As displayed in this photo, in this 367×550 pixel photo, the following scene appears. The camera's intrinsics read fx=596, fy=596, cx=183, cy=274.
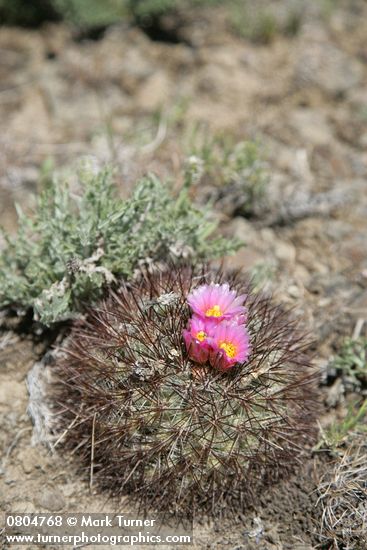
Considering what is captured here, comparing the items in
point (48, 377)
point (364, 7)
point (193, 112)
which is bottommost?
point (48, 377)

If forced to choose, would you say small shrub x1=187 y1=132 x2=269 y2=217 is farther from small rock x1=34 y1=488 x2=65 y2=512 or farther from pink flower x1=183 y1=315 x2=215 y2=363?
small rock x1=34 y1=488 x2=65 y2=512

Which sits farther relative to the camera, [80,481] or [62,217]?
[62,217]

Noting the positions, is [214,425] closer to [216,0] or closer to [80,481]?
[80,481]

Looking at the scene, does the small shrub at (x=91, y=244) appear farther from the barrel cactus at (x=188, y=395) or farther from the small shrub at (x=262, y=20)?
the small shrub at (x=262, y=20)

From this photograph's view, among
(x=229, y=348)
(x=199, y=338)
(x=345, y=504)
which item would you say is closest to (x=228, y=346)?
(x=229, y=348)

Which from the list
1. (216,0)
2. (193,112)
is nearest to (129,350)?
(193,112)

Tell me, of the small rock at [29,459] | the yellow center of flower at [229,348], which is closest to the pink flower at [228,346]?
the yellow center of flower at [229,348]
